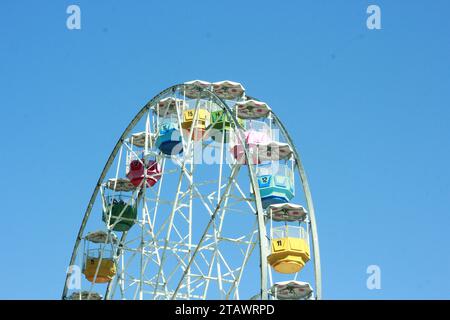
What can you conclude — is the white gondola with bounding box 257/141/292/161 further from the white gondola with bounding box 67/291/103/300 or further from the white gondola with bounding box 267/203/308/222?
the white gondola with bounding box 67/291/103/300

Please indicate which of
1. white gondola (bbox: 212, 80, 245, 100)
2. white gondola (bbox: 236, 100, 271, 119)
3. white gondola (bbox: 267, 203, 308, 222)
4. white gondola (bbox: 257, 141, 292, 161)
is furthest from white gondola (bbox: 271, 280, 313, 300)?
white gondola (bbox: 212, 80, 245, 100)

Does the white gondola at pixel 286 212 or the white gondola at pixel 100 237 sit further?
the white gondola at pixel 100 237

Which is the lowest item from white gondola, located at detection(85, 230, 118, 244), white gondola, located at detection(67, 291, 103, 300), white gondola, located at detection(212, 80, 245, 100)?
white gondola, located at detection(67, 291, 103, 300)

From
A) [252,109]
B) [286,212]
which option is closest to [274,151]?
[252,109]

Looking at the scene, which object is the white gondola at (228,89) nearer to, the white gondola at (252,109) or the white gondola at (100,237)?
the white gondola at (252,109)

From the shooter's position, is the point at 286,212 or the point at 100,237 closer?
the point at 286,212

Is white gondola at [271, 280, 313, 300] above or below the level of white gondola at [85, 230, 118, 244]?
below

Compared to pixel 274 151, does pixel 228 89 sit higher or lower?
higher

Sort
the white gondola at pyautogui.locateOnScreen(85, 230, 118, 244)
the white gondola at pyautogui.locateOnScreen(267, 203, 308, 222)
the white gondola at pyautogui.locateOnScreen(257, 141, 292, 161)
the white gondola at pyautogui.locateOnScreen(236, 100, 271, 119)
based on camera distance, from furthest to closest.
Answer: the white gondola at pyautogui.locateOnScreen(85, 230, 118, 244) < the white gondola at pyautogui.locateOnScreen(236, 100, 271, 119) < the white gondola at pyautogui.locateOnScreen(257, 141, 292, 161) < the white gondola at pyautogui.locateOnScreen(267, 203, 308, 222)

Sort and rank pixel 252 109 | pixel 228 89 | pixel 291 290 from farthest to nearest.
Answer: pixel 228 89
pixel 252 109
pixel 291 290

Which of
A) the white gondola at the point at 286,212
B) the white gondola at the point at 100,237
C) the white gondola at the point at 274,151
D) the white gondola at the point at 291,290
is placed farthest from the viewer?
the white gondola at the point at 100,237

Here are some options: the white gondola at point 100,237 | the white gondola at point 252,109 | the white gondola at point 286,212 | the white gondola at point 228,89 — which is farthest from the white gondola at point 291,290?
the white gondola at point 100,237

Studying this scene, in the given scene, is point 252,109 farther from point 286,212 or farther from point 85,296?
point 85,296
